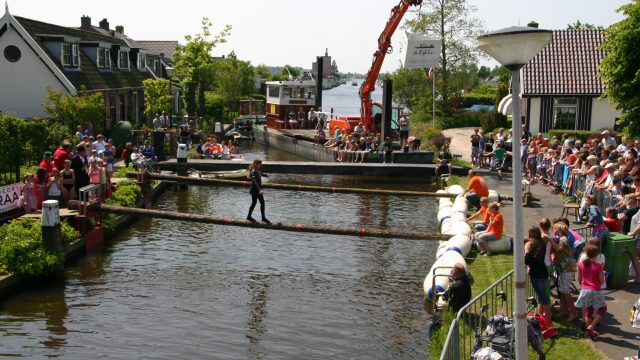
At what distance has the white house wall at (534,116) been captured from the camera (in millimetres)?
35719

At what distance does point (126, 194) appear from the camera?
2086cm

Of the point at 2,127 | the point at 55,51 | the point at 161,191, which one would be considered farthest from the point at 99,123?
the point at 2,127

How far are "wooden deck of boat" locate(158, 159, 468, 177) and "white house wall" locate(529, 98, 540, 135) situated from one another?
9035 millimetres

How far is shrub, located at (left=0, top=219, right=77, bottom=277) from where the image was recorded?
13.9m

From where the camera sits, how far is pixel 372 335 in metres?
11.8

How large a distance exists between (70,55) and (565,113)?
83.9 ft

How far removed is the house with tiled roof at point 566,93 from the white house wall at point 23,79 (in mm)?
23585

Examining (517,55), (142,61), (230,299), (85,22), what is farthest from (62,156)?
(85,22)

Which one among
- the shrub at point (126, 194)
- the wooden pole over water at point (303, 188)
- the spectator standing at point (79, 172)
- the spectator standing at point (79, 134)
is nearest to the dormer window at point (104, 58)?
the spectator standing at point (79, 134)

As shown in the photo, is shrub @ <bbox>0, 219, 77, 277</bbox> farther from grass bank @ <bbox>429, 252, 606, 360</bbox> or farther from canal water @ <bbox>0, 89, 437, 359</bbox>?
grass bank @ <bbox>429, 252, 606, 360</bbox>

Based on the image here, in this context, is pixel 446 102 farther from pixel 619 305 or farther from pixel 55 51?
pixel 619 305

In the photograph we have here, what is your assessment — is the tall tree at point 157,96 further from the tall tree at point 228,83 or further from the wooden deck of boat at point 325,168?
the tall tree at point 228,83

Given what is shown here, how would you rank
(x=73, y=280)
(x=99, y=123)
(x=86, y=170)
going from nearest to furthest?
(x=73, y=280), (x=86, y=170), (x=99, y=123)

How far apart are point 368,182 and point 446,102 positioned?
890 inches
